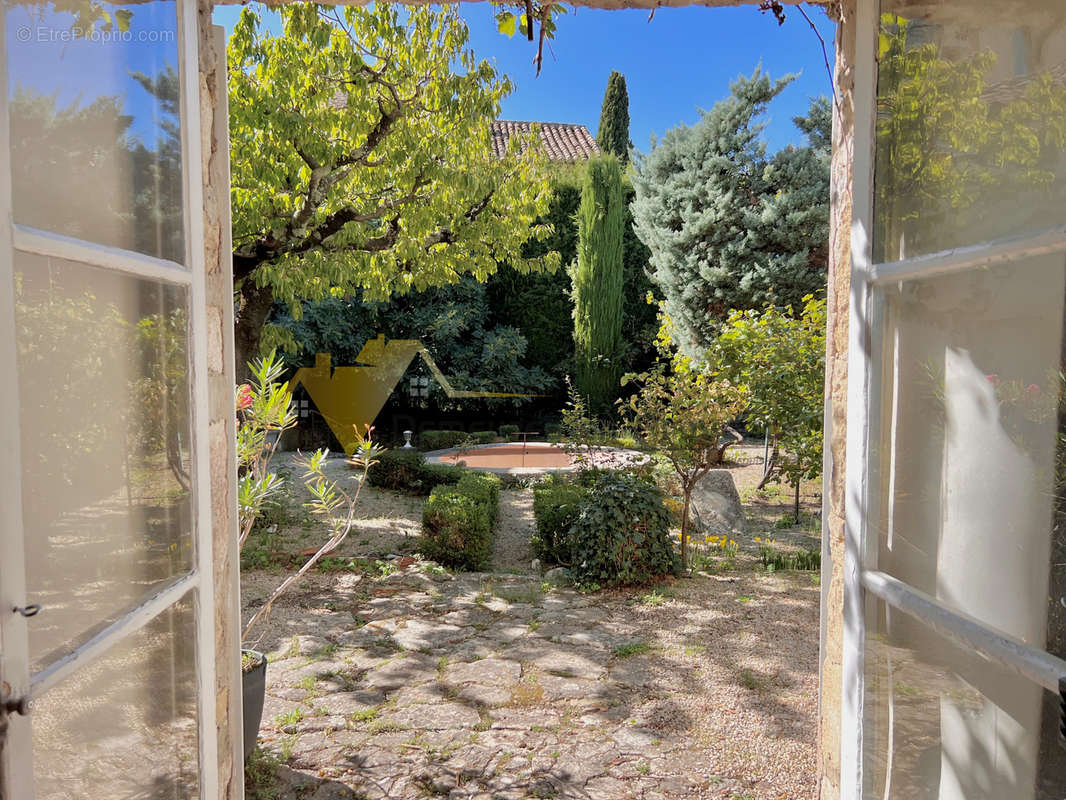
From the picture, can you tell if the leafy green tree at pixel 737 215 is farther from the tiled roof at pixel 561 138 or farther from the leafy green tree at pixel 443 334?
the tiled roof at pixel 561 138

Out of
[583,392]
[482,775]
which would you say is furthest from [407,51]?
[583,392]

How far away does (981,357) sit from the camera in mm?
1241

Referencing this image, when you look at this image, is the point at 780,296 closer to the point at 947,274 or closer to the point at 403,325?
the point at 403,325

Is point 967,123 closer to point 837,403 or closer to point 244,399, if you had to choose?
point 837,403

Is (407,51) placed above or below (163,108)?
above

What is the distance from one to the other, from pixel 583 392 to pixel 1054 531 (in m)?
11.7

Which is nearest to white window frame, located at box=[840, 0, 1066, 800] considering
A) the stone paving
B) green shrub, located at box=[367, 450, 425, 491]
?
the stone paving

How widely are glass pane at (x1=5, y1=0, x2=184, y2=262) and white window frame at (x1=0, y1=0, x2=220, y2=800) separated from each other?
3 centimetres

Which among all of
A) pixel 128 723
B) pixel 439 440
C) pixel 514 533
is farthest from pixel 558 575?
pixel 439 440

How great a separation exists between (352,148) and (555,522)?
327cm

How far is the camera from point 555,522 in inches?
221

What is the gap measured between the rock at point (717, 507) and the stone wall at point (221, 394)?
5491 mm

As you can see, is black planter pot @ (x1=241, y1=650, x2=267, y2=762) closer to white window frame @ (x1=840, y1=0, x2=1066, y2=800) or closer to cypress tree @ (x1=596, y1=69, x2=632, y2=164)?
white window frame @ (x1=840, y1=0, x2=1066, y2=800)

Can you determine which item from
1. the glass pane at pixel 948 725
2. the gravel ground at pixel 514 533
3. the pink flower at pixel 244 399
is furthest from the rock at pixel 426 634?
the glass pane at pixel 948 725
